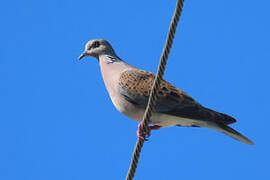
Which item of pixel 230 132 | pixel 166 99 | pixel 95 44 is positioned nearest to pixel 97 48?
pixel 95 44

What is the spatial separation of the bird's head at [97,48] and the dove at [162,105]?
72cm

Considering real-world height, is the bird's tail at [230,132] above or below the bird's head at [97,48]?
below

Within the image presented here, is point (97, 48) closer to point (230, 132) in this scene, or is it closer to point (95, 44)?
point (95, 44)

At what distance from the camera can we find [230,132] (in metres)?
5.23

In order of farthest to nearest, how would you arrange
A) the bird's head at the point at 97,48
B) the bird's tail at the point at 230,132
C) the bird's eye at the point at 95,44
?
the bird's eye at the point at 95,44
the bird's head at the point at 97,48
the bird's tail at the point at 230,132

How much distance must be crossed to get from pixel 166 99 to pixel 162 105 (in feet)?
0.30

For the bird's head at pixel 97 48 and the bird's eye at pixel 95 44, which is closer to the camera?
the bird's head at pixel 97 48

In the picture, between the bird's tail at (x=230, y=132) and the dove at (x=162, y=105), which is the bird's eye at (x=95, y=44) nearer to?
the dove at (x=162, y=105)

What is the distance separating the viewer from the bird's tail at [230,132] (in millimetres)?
5191

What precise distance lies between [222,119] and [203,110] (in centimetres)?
23

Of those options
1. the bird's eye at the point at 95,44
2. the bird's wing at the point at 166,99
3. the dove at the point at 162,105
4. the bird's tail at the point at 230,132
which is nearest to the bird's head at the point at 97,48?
the bird's eye at the point at 95,44

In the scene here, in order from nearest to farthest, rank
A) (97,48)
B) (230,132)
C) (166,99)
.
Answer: (230,132) < (166,99) < (97,48)

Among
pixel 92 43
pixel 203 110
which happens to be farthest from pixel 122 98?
pixel 92 43

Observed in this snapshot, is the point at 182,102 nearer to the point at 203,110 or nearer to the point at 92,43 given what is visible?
the point at 203,110
